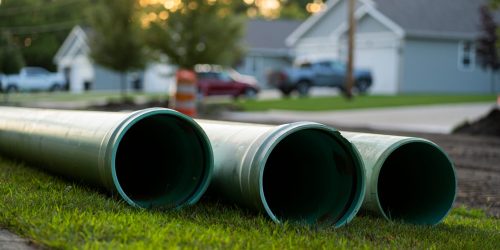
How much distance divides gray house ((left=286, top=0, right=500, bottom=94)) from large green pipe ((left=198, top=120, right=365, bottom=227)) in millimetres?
33116

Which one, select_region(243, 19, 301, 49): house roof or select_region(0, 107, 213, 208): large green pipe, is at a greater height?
select_region(243, 19, 301, 49): house roof

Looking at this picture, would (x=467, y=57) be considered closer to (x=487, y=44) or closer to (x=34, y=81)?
(x=487, y=44)

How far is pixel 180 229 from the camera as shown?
4766mm

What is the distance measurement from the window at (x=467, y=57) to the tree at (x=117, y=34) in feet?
60.3

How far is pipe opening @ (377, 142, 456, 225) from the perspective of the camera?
607 centimetres

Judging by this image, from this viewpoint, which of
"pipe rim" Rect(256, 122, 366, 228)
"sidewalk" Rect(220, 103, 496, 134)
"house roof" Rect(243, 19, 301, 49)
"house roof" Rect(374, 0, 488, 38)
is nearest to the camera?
"pipe rim" Rect(256, 122, 366, 228)

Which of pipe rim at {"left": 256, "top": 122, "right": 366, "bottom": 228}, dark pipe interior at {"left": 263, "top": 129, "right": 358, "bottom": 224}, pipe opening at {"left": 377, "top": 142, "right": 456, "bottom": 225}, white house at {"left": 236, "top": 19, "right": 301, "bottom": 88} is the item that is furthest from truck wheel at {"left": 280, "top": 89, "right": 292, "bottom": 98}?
pipe rim at {"left": 256, "top": 122, "right": 366, "bottom": 228}

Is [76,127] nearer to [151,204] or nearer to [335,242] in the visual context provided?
[151,204]

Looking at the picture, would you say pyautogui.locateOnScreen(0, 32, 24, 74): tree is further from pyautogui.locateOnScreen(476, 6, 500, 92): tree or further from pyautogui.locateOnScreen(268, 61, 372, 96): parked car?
pyautogui.locateOnScreen(476, 6, 500, 92): tree

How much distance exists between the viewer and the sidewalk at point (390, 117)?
1823 cm

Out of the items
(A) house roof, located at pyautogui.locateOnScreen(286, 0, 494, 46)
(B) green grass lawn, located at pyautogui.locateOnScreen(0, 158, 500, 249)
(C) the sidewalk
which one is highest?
(A) house roof, located at pyautogui.locateOnScreen(286, 0, 494, 46)

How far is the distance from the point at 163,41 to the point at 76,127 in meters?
21.4

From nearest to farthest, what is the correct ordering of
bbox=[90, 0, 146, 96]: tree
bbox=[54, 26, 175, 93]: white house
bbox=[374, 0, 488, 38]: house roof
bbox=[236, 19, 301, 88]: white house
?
1. bbox=[90, 0, 146, 96]: tree
2. bbox=[374, 0, 488, 38]: house roof
3. bbox=[236, 19, 301, 88]: white house
4. bbox=[54, 26, 175, 93]: white house

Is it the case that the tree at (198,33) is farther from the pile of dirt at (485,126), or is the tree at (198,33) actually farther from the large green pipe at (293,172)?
the large green pipe at (293,172)
